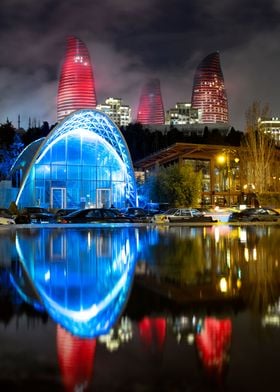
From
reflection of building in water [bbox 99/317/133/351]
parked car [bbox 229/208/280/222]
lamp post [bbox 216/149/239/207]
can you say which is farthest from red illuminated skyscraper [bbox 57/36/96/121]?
reflection of building in water [bbox 99/317/133/351]

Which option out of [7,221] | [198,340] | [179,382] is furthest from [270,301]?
[7,221]

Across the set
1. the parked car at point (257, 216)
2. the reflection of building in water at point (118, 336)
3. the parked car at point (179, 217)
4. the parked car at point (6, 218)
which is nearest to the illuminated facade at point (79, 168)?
the parked car at point (6, 218)

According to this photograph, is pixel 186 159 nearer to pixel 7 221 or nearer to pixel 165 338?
pixel 7 221

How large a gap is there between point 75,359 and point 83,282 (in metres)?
5.06

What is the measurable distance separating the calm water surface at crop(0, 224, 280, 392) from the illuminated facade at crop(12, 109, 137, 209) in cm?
4386

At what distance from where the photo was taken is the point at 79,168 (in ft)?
194

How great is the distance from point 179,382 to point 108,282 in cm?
575

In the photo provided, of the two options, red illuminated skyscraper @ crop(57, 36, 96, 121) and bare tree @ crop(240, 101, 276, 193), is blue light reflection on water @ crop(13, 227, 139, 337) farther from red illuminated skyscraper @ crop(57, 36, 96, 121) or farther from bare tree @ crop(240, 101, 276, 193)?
red illuminated skyscraper @ crop(57, 36, 96, 121)

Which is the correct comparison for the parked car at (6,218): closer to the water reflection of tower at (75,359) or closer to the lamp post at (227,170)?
the water reflection of tower at (75,359)

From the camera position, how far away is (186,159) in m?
66.3

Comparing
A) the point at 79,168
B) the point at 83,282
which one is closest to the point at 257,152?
the point at 79,168

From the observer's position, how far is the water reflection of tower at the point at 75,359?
15.3ft

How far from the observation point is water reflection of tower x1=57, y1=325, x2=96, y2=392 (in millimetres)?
4668

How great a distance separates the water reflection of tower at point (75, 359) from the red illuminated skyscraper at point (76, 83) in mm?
173819
